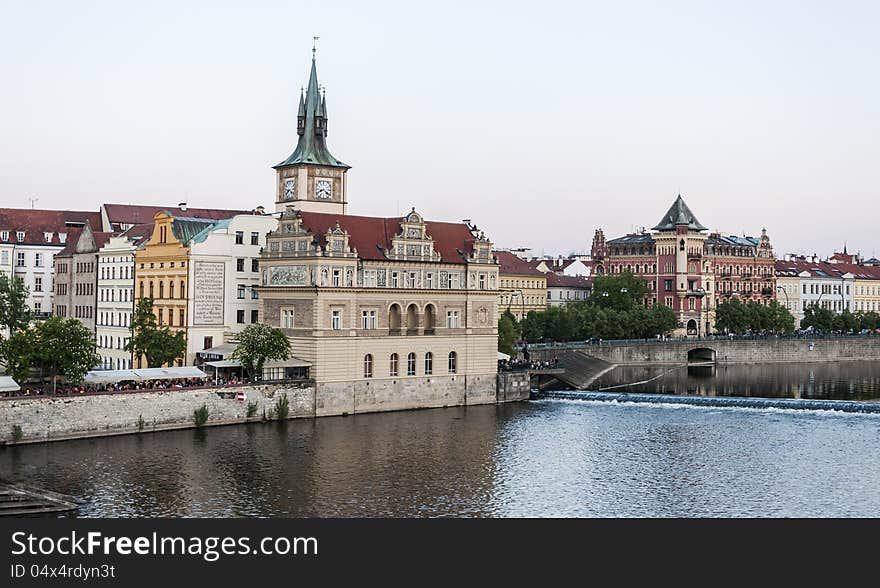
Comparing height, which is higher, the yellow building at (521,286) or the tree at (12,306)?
the yellow building at (521,286)

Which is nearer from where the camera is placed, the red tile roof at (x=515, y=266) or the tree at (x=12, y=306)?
the tree at (x=12, y=306)

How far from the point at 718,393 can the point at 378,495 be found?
6120cm

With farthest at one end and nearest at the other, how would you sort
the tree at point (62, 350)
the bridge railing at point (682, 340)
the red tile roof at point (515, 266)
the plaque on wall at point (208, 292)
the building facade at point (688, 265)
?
1. the building facade at point (688, 265)
2. the red tile roof at point (515, 266)
3. the bridge railing at point (682, 340)
4. the plaque on wall at point (208, 292)
5. the tree at point (62, 350)

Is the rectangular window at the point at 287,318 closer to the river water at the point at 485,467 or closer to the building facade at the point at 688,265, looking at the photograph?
the river water at the point at 485,467

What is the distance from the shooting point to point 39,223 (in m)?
125

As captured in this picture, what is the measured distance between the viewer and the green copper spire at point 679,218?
177375 mm

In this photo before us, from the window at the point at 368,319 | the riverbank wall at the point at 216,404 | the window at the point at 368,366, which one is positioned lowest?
the riverbank wall at the point at 216,404

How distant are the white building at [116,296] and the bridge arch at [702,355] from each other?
75.8m

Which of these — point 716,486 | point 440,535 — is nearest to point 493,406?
point 716,486

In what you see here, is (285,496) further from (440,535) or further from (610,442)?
(610,442)

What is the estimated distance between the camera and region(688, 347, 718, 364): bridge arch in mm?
153125

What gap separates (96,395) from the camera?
2950 inches

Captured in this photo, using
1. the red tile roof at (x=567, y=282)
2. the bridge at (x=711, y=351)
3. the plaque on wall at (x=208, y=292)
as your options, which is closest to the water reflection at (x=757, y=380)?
the bridge at (x=711, y=351)

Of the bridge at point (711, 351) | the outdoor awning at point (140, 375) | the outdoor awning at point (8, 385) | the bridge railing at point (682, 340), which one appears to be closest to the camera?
the outdoor awning at point (8, 385)
